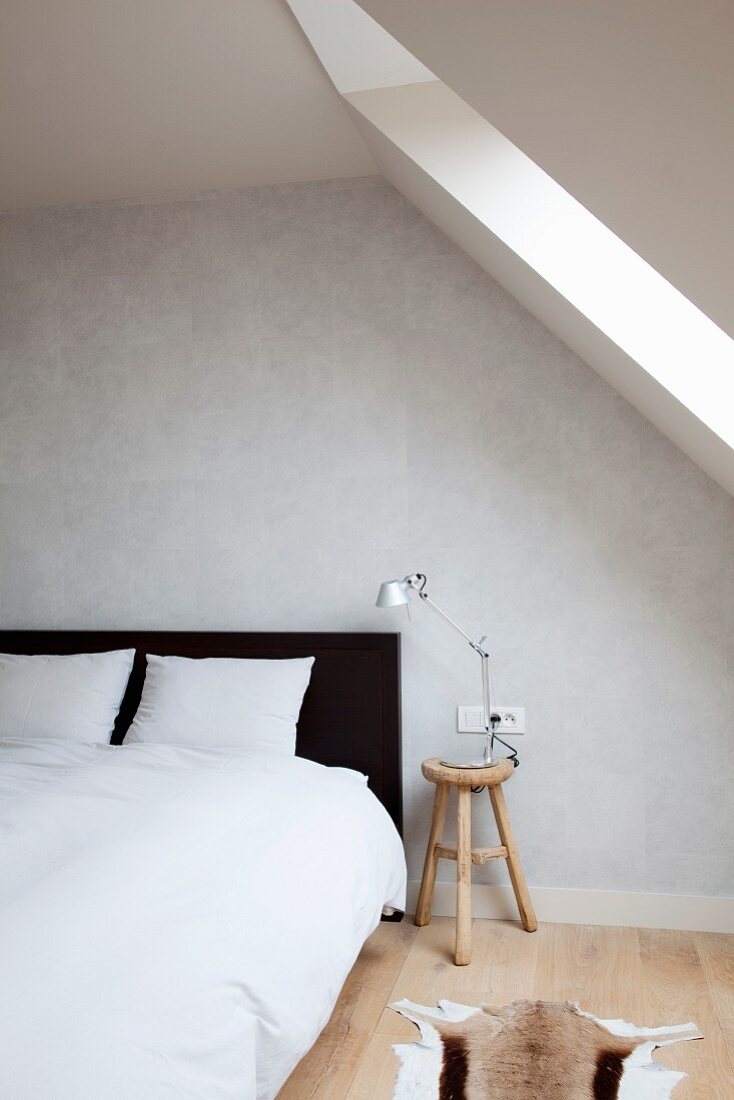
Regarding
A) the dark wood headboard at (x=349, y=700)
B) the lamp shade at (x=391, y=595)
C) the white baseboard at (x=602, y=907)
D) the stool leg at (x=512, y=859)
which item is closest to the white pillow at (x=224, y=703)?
the dark wood headboard at (x=349, y=700)

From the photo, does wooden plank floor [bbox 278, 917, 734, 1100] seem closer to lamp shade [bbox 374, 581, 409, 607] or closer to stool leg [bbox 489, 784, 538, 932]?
stool leg [bbox 489, 784, 538, 932]

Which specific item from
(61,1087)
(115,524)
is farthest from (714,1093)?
(115,524)

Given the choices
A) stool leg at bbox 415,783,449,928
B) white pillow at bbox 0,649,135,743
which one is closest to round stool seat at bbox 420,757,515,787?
stool leg at bbox 415,783,449,928

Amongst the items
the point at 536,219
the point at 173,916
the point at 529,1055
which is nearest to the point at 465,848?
the point at 529,1055

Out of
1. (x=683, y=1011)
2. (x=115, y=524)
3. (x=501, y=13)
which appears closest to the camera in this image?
(x=501, y=13)

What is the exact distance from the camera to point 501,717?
3170 millimetres

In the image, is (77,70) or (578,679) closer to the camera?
(77,70)

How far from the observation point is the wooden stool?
9.25 feet

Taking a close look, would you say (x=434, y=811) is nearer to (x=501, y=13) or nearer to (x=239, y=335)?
(x=239, y=335)

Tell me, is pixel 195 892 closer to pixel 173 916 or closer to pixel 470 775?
pixel 173 916

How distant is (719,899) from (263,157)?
119 inches

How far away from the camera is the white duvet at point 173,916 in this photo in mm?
1287

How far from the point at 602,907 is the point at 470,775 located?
0.74 metres

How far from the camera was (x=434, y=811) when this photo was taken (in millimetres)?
3045
